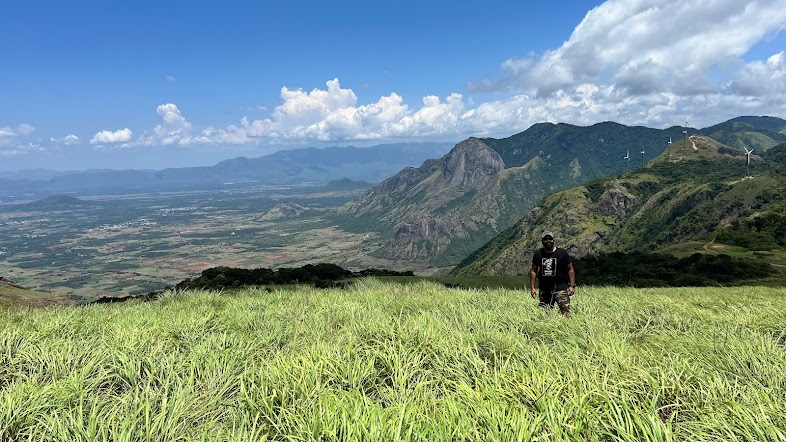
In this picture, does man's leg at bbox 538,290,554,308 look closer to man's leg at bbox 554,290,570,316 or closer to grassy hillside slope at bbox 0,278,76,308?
man's leg at bbox 554,290,570,316

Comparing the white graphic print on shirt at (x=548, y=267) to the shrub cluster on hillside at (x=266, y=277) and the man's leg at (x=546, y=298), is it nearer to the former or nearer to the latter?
the man's leg at (x=546, y=298)

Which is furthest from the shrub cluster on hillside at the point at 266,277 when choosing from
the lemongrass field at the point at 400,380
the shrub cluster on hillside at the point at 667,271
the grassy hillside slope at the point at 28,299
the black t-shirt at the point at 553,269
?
the shrub cluster on hillside at the point at 667,271

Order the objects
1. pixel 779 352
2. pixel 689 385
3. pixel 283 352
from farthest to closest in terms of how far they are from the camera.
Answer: pixel 283 352 < pixel 779 352 < pixel 689 385

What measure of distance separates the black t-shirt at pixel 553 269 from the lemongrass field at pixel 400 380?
8.34 feet

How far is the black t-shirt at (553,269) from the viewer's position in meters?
12.8

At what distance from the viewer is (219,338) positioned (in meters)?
8.67

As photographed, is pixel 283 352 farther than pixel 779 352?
Yes

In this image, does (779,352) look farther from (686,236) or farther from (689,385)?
(686,236)

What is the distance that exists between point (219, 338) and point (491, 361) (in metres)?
5.80

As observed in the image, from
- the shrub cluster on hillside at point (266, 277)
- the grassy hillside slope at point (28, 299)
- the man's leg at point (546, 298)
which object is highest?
the man's leg at point (546, 298)

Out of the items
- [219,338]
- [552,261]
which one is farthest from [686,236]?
[219,338]

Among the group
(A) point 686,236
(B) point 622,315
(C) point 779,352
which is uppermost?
(C) point 779,352

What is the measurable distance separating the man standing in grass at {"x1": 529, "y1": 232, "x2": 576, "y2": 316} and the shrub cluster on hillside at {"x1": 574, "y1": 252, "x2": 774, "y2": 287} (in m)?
39.5

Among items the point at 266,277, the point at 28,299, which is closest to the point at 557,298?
the point at 266,277
